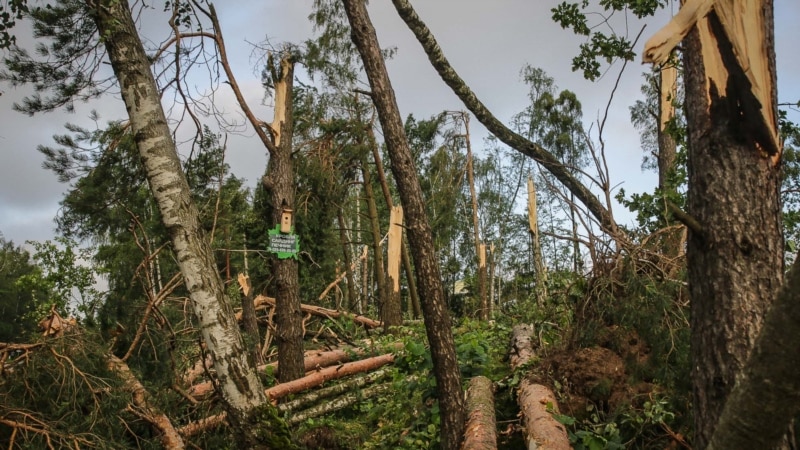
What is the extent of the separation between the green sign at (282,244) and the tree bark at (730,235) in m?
5.86

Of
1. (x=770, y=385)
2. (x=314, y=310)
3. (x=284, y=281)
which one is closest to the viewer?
(x=770, y=385)

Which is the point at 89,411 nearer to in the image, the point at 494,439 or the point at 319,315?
the point at 494,439

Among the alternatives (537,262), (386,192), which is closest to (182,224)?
(537,262)

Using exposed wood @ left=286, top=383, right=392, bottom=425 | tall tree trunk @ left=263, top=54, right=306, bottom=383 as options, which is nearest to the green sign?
tall tree trunk @ left=263, top=54, right=306, bottom=383

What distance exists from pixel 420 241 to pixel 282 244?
11.6 ft

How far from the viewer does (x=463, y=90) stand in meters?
6.12

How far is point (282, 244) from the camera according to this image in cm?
778

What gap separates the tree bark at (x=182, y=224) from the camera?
4512 millimetres

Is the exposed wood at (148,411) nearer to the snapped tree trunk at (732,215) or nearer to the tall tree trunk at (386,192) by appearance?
the snapped tree trunk at (732,215)

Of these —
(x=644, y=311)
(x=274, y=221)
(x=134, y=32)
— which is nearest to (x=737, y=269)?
(x=644, y=311)

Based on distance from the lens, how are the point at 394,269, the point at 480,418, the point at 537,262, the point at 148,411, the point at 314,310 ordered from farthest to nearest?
the point at 394,269 → the point at 537,262 → the point at 314,310 → the point at 148,411 → the point at 480,418

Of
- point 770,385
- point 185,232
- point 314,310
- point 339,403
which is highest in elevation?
point 185,232

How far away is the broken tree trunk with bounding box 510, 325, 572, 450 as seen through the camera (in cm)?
405

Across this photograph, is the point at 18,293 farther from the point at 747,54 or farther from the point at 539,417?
the point at 747,54
